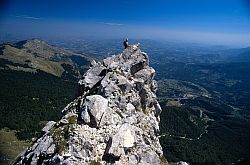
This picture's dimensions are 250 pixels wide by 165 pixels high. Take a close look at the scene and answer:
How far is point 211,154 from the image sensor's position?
7234 inches

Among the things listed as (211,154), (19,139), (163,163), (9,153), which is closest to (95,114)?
(163,163)

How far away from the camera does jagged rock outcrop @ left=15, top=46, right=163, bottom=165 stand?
4219cm

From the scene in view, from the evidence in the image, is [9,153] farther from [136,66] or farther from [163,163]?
[163,163]

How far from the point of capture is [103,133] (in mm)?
45000

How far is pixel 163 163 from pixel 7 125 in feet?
456

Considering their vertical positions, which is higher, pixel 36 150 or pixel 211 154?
pixel 36 150

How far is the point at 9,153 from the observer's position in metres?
126

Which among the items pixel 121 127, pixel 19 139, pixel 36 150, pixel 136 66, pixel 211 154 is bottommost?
pixel 211 154

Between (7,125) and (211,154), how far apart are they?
11615 centimetres

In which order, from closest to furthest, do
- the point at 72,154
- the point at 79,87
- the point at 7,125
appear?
the point at 72,154 < the point at 79,87 < the point at 7,125

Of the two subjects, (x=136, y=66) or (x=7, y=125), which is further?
A: (x=7, y=125)

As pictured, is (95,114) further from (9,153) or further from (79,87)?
(9,153)

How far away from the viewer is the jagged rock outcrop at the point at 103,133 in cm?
4219

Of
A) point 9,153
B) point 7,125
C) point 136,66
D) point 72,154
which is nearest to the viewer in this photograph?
point 72,154
